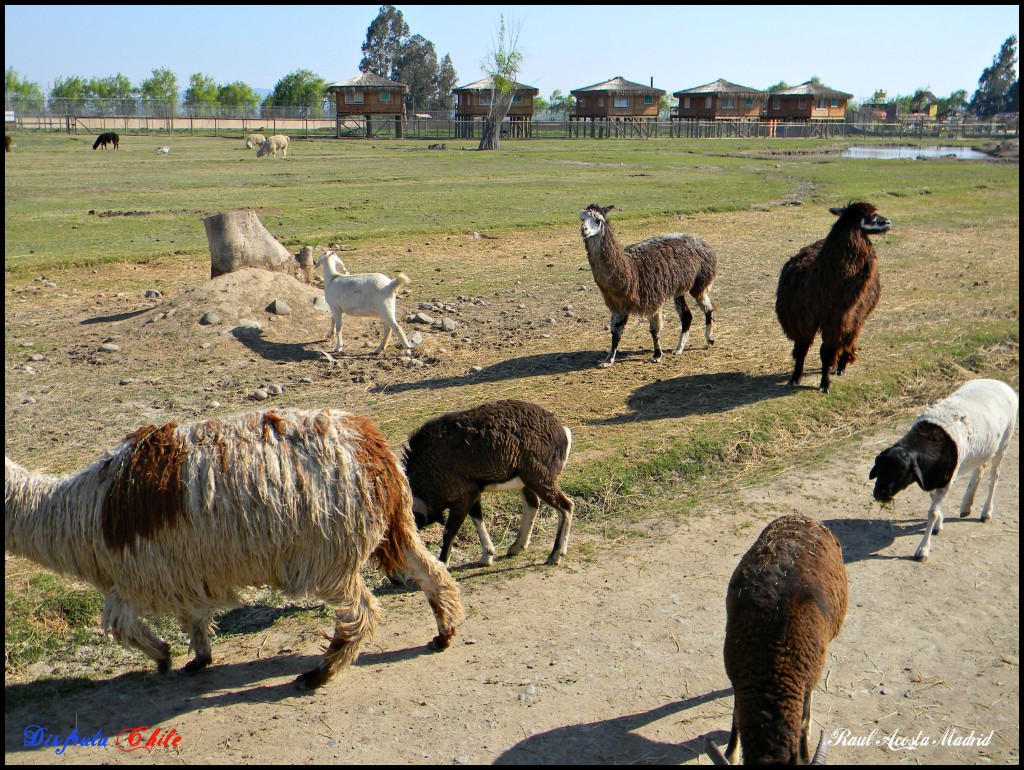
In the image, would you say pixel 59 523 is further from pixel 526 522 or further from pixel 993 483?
pixel 993 483

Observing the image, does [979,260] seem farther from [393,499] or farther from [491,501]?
[393,499]

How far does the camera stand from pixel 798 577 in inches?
178

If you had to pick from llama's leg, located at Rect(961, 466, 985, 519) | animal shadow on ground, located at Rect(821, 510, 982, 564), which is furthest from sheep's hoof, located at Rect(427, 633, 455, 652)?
llama's leg, located at Rect(961, 466, 985, 519)

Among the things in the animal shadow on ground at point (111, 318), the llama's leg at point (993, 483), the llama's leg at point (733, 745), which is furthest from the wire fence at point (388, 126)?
the llama's leg at point (733, 745)

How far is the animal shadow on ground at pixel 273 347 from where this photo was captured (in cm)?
1103

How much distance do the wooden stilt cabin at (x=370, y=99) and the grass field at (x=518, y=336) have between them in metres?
44.7

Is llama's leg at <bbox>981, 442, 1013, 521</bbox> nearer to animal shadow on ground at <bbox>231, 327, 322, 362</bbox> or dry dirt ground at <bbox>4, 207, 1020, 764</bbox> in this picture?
dry dirt ground at <bbox>4, 207, 1020, 764</bbox>

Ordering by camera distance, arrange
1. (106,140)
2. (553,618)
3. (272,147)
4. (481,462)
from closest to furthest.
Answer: (553,618), (481,462), (272,147), (106,140)

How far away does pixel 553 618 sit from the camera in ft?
18.7

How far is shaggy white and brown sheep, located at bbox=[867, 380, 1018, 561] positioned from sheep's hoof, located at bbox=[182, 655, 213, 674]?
4841 mm

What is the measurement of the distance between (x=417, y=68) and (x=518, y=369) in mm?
100137

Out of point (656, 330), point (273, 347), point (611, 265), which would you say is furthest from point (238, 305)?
point (656, 330)

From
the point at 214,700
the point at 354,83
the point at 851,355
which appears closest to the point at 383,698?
the point at 214,700

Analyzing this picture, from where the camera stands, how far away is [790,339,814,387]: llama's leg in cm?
1007
